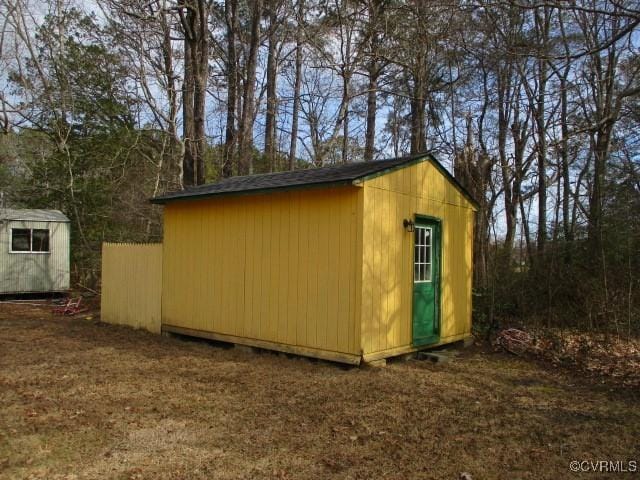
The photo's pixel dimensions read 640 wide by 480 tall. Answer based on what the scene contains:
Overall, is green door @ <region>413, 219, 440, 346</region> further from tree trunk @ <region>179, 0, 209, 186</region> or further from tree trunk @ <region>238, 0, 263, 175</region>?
tree trunk @ <region>238, 0, 263, 175</region>

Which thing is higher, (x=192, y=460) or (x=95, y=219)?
(x=95, y=219)

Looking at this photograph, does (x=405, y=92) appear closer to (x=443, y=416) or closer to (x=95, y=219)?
(x=95, y=219)

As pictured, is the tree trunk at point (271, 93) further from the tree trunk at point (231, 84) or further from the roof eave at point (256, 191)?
the roof eave at point (256, 191)

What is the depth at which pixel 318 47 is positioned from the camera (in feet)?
53.3

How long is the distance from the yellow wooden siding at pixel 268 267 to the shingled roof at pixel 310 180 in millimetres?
182

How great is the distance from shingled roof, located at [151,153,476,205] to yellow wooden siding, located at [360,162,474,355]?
116 millimetres

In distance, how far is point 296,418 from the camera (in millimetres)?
4770

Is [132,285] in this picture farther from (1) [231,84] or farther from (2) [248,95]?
(1) [231,84]

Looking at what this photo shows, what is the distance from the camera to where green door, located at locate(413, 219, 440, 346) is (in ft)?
24.7

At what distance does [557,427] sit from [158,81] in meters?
14.6

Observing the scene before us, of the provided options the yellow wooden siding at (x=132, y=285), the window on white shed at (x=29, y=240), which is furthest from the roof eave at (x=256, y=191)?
the window on white shed at (x=29, y=240)

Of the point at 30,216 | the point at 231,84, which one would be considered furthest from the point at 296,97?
the point at 30,216

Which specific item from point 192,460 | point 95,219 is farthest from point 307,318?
point 95,219

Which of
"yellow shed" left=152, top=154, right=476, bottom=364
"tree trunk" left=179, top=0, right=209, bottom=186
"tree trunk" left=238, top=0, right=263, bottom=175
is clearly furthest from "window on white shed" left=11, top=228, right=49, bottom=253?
"yellow shed" left=152, top=154, right=476, bottom=364
